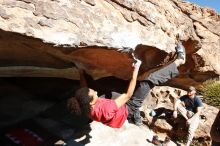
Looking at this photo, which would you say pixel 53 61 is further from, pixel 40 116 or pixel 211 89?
pixel 211 89

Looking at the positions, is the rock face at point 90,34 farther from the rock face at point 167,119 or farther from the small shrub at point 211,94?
the small shrub at point 211,94

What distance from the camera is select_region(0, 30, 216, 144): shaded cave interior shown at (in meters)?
6.16

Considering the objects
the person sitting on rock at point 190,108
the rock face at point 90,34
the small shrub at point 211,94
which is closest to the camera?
the rock face at point 90,34

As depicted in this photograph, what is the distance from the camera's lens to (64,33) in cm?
548

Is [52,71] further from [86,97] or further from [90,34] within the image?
[90,34]

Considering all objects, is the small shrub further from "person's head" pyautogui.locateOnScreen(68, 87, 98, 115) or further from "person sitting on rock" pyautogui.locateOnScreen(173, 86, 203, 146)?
"person's head" pyautogui.locateOnScreen(68, 87, 98, 115)

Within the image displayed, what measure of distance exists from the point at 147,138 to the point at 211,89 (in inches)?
322

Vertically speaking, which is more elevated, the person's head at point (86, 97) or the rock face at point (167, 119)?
the person's head at point (86, 97)

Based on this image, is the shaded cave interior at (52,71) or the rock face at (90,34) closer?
the rock face at (90,34)

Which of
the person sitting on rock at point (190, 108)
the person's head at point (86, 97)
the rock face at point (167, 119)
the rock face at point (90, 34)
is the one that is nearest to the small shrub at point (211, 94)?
the rock face at point (167, 119)

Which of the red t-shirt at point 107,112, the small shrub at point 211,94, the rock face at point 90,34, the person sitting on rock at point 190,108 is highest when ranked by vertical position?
the rock face at point 90,34

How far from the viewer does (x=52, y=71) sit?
7.84 metres

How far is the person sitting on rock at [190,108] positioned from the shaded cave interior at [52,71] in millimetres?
913

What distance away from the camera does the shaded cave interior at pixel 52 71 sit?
20.2ft
